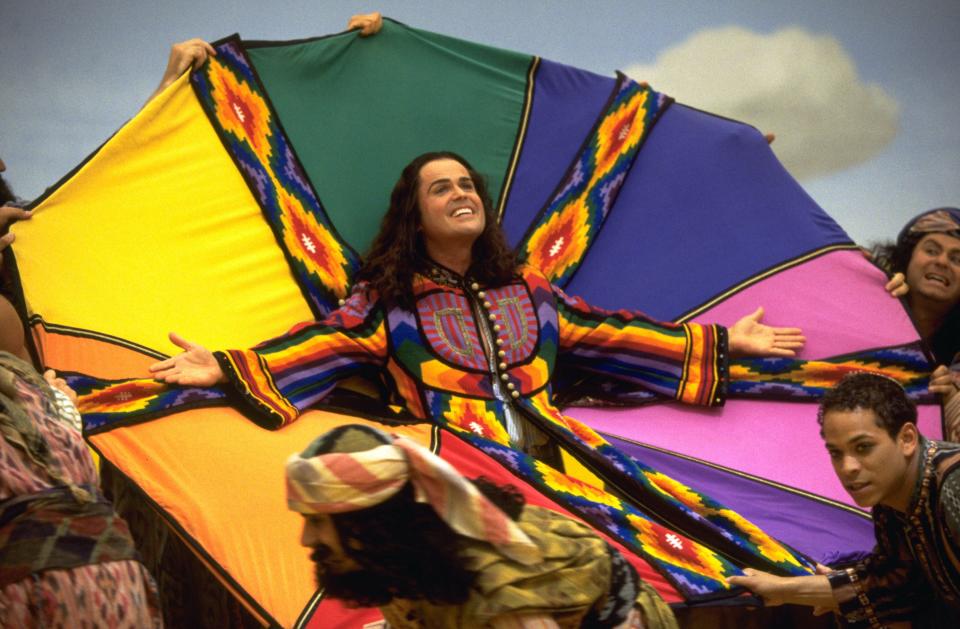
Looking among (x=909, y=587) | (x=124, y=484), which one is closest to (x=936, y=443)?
(x=909, y=587)

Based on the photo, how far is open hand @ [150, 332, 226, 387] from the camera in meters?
2.89

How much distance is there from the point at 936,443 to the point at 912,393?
3.97ft

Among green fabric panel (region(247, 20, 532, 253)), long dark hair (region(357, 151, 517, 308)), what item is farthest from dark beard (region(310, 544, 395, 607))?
green fabric panel (region(247, 20, 532, 253))

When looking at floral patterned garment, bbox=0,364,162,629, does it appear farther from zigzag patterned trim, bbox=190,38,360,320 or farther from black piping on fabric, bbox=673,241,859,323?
black piping on fabric, bbox=673,241,859,323

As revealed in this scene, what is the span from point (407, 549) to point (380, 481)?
11 cm

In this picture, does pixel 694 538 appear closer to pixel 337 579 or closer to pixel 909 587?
pixel 909 587

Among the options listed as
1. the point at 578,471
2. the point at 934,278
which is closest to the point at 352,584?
the point at 578,471

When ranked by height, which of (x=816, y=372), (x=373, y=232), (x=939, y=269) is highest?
(x=373, y=232)

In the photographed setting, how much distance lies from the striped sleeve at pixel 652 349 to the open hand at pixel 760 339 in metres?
0.08

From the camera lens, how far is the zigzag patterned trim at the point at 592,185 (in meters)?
3.85

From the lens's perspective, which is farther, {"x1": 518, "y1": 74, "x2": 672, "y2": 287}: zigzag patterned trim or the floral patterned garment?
{"x1": 518, "y1": 74, "x2": 672, "y2": 287}: zigzag patterned trim

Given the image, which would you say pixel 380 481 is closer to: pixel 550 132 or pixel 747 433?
pixel 747 433

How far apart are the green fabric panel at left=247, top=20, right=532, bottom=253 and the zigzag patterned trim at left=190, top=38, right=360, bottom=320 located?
0.14 ft

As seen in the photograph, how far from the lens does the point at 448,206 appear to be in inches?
135
